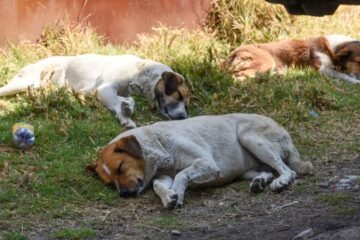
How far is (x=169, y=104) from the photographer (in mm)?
9281

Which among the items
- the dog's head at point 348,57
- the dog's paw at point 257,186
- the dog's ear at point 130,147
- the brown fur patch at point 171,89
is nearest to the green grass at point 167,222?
the dog's ear at point 130,147

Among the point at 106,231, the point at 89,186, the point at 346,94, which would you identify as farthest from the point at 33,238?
the point at 346,94

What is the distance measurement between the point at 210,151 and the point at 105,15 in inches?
209

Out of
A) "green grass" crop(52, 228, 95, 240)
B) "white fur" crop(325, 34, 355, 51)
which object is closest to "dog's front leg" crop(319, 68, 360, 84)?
"white fur" crop(325, 34, 355, 51)

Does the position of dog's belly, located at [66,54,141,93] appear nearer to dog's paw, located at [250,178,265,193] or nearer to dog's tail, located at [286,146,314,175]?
dog's tail, located at [286,146,314,175]

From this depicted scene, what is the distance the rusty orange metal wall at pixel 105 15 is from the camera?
441 inches

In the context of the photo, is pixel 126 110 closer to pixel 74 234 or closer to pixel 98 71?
pixel 98 71

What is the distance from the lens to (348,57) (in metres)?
11.9

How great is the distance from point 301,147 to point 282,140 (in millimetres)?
832

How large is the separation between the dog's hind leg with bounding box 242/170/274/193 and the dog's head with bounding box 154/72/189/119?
1.97 metres

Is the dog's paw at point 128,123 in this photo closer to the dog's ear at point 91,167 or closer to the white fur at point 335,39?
the dog's ear at point 91,167

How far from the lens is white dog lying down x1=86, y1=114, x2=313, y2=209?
6.72 metres

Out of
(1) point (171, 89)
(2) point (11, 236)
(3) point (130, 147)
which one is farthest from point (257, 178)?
(1) point (171, 89)

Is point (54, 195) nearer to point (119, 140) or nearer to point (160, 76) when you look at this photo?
point (119, 140)
